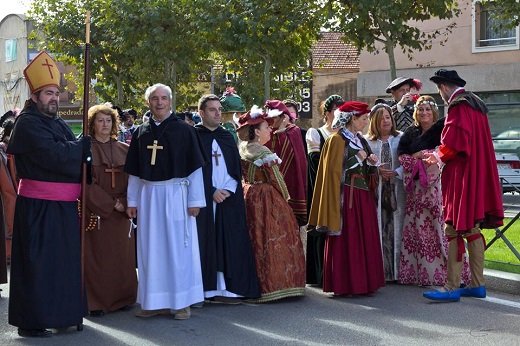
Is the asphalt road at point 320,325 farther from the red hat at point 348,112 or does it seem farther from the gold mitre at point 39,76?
the gold mitre at point 39,76

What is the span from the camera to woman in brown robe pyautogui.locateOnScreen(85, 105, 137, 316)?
905 centimetres

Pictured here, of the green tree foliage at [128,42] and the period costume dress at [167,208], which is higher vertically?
the green tree foliage at [128,42]

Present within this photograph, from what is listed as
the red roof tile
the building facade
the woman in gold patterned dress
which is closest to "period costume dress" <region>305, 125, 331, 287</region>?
the woman in gold patterned dress

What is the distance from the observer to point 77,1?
33.5 m

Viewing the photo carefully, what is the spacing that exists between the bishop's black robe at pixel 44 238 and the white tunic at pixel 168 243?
78 cm

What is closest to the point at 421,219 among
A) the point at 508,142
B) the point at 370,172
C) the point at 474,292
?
the point at 370,172

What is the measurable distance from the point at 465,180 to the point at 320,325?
196cm

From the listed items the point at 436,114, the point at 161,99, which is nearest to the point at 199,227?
the point at 161,99

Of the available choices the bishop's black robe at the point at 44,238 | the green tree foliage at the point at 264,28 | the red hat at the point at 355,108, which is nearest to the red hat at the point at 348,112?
the red hat at the point at 355,108

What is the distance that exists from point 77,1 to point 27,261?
87.3ft

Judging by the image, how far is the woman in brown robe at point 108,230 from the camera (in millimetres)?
9055

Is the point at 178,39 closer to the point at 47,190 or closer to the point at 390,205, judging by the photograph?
the point at 390,205

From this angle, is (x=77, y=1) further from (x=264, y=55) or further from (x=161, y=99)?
(x=161, y=99)

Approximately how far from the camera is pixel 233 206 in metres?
9.55
